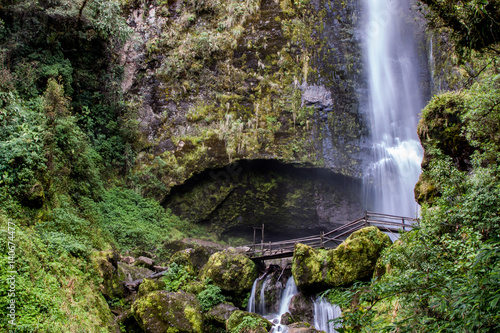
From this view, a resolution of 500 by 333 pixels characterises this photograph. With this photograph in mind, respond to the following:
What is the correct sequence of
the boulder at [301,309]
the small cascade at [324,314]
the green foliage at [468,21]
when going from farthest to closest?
the boulder at [301,309] → the small cascade at [324,314] → the green foliage at [468,21]

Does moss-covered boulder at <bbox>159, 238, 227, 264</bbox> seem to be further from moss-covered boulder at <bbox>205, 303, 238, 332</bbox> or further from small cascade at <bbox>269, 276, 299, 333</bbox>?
small cascade at <bbox>269, 276, 299, 333</bbox>

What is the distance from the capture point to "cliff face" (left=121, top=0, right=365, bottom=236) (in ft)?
48.1

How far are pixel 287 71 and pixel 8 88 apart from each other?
1112 cm

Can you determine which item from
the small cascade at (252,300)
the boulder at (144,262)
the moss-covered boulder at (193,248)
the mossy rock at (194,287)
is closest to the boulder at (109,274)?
the boulder at (144,262)

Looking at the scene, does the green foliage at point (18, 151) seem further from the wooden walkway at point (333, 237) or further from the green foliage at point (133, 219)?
the wooden walkway at point (333, 237)

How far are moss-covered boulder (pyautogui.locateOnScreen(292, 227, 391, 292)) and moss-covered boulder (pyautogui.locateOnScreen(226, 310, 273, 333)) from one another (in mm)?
1608

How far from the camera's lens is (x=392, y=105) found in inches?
687

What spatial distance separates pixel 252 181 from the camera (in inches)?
603

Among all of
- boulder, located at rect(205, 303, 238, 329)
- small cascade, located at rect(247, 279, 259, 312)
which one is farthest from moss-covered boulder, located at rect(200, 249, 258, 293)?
boulder, located at rect(205, 303, 238, 329)

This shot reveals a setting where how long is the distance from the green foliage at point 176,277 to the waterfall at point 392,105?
30.7 ft

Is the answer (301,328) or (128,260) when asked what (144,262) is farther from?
(301,328)

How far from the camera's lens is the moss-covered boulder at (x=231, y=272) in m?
10.4

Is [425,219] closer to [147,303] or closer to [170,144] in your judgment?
[147,303]

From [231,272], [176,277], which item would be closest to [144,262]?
[176,277]
